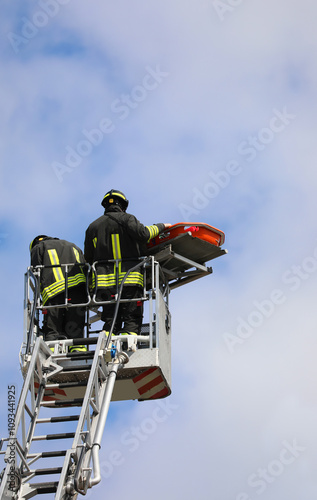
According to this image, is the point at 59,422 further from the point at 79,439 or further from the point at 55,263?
the point at 55,263

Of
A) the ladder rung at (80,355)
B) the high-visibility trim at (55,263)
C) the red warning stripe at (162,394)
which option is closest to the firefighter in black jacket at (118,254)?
the high-visibility trim at (55,263)

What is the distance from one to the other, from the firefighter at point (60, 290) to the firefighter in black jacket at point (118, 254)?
0.36 metres

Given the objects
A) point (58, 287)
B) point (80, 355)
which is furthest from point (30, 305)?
point (80, 355)

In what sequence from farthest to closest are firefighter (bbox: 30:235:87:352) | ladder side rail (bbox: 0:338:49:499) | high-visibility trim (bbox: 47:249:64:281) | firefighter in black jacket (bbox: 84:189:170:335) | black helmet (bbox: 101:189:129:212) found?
black helmet (bbox: 101:189:129:212), high-visibility trim (bbox: 47:249:64:281), firefighter (bbox: 30:235:87:352), firefighter in black jacket (bbox: 84:189:170:335), ladder side rail (bbox: 0:338:49:499)

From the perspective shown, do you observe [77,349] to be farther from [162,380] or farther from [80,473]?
[80,473]

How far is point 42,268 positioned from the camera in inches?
537

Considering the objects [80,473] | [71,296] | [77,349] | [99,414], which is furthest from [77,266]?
[80,473]

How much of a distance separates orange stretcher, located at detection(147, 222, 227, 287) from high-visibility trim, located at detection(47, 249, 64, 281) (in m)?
1.49

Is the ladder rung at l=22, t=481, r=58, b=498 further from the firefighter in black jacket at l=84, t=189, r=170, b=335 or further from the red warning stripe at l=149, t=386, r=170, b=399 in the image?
the red warning stripe at l=149, t=386, r=170, b=399

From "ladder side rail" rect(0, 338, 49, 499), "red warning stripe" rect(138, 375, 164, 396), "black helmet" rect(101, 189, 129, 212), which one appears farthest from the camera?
"black helmet" rect(101, 189, 129, 212)

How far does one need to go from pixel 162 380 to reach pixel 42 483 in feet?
11.0

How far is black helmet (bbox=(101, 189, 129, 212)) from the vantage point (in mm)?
14008

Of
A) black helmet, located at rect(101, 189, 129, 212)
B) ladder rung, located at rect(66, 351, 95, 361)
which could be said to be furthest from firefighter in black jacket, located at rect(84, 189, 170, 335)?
ladder rung, located at rect(66, 351, 95, 361)

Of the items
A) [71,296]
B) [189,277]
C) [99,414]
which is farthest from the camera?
[189,277]
